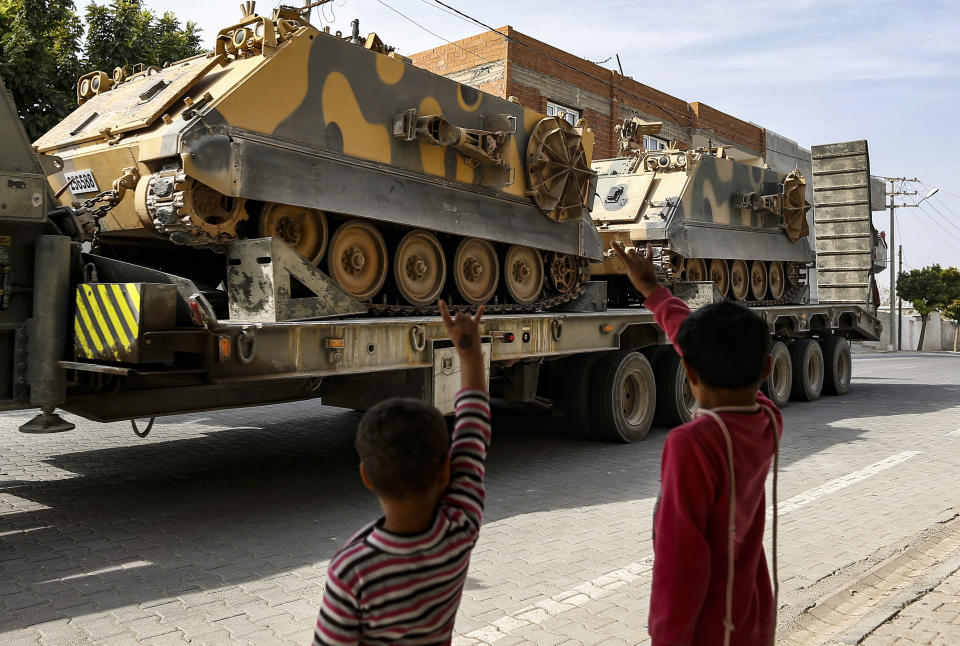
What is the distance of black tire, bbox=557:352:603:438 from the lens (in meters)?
9.19

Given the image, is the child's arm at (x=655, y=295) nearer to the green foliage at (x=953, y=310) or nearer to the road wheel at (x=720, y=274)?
the road wheel at (x=720, y=274)

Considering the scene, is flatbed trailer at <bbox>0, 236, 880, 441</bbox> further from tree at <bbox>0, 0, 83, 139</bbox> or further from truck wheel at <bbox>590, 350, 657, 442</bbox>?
tree at <bbox>0, 0, 83, 139</bbox>

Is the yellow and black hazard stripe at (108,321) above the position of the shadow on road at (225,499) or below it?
above

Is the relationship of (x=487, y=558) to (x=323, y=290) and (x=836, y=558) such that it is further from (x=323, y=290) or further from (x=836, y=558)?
(x=323, y=290)

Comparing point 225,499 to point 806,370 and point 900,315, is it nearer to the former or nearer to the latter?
point 806,370

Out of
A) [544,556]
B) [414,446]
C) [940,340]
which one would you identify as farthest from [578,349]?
[940,340]

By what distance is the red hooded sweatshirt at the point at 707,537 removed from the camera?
2.13 metres

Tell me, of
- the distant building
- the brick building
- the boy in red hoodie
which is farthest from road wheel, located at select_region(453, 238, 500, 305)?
the brick building

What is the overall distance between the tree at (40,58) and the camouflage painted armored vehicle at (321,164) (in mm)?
3986

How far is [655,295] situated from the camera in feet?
9.48

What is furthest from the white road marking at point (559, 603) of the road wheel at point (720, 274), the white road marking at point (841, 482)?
the road wheel at point (720, 274)

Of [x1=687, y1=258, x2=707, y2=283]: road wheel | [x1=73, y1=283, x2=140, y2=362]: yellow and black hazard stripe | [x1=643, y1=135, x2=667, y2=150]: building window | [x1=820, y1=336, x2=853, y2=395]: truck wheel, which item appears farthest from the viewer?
[x1=643, y1=135, x2=667, y2=150]: building window

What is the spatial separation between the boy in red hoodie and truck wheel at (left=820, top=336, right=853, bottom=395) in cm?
1280

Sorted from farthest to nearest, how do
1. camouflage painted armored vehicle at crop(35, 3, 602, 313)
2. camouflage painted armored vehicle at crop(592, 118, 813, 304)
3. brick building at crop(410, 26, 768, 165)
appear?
brick building at crop(410, 26, 768, 165) < camouflage painted armored vehicle at crop(592, 118, 813, 304) < camouflage painted armored vehicle at crop(35, 3, 602, 313)
